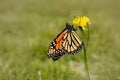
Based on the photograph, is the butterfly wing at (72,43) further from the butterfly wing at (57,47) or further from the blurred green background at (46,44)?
the blurred green background at (46,44)

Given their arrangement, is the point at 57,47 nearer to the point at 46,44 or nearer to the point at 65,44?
the point at 65,44

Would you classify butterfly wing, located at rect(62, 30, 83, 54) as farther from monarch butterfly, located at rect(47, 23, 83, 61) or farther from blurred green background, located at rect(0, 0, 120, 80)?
blurred green background, located at rect(0, 0, 120, 80)

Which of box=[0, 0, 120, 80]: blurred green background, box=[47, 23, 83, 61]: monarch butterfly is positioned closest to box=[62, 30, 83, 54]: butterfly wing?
box=[47, 23, 83, 61]: monarch butterfly

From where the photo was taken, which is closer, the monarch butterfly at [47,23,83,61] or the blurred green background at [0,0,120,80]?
the monarch butterfly at [47,23,83,61]

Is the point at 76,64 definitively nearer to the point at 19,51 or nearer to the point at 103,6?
the point at 19,51

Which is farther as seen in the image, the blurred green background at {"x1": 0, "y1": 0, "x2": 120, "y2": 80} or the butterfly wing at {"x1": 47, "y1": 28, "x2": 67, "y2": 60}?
the blurred green background at {"x1": 0, "y1": 0, "x2": 120, "y2": 80}

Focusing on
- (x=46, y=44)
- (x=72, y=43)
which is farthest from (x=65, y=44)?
(x=46, y=44)
